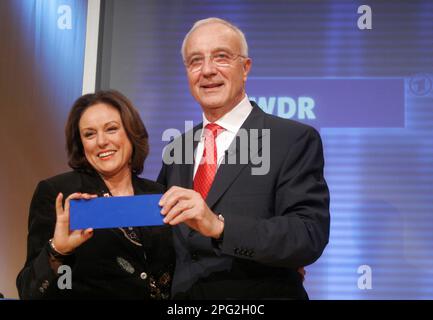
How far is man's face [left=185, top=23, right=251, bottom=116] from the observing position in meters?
2.06

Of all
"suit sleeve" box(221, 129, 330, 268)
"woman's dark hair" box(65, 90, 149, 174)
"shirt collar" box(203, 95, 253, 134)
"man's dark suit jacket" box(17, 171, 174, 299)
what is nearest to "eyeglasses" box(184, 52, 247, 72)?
"shirt collar" box(203, 95, 253, 134)

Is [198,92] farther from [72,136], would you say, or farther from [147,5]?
[147,5]

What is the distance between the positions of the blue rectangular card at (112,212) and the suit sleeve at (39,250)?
17cm

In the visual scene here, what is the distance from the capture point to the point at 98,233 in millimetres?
1938

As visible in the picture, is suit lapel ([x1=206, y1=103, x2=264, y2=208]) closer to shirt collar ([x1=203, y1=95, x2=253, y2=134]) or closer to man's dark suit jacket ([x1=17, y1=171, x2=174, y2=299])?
shirt collar ([x1=203, y1=95, x2=253, y2=134])

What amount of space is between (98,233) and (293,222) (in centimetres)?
60

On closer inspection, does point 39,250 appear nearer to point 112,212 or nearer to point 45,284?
point 45,284

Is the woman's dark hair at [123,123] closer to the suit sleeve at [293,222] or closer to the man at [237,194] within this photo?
the man at [237,194]

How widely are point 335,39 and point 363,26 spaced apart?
16 cm

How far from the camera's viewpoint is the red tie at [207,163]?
6.36 ft

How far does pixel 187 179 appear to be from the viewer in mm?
2029

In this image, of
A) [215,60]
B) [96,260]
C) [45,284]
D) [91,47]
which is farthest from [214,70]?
[91,47]
